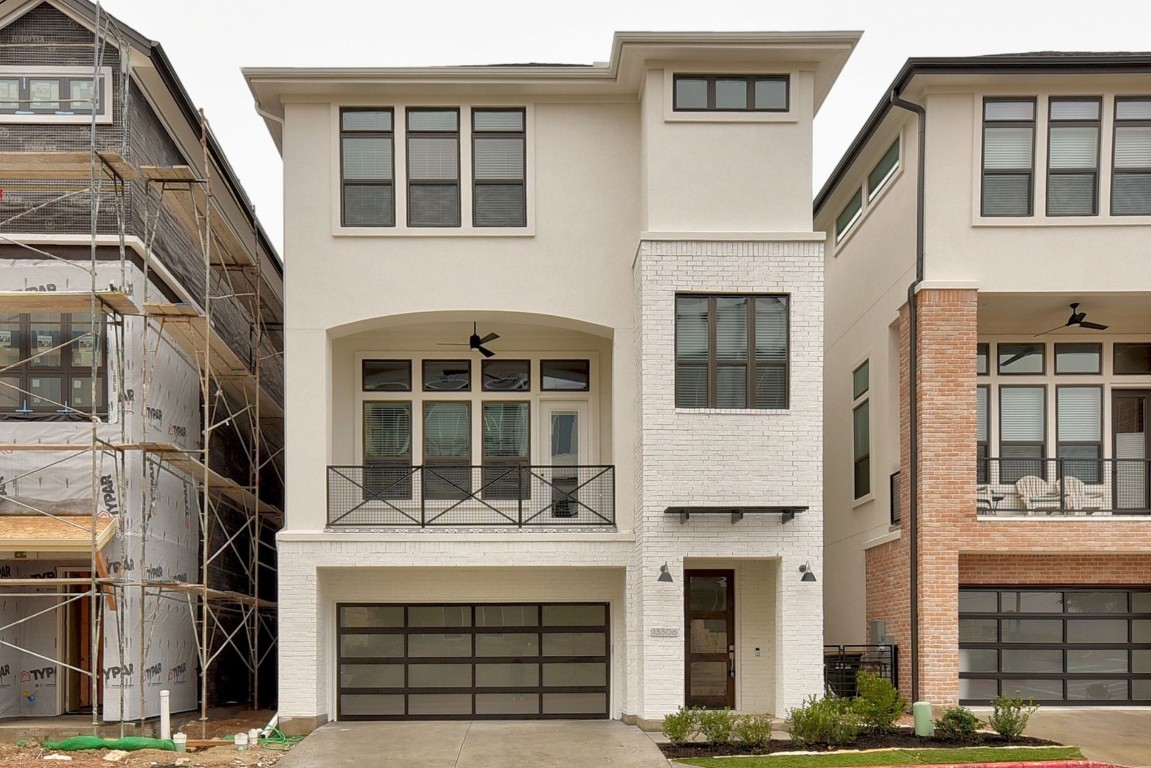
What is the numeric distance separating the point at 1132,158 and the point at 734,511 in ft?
26.1

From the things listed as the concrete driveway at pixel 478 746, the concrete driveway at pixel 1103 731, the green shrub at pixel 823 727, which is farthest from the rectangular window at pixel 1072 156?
the concrete driveway at pixel 478 746

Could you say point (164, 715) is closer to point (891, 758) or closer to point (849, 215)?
point (891, 758)

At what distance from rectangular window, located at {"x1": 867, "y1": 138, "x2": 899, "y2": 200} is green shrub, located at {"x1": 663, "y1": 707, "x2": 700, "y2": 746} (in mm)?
9223

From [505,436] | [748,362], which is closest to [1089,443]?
[748,362]

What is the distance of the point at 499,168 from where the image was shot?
57.5ft

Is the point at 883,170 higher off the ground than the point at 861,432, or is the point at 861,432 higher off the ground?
the point at 883,170

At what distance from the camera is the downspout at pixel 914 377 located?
16.8 meters

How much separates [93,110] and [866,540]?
13331 mm

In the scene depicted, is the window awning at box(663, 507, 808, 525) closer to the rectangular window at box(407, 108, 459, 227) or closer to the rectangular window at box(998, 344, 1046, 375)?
the rectangular window at box(998, 344, 1046, 375)

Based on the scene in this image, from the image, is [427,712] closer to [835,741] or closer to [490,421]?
[490,421]

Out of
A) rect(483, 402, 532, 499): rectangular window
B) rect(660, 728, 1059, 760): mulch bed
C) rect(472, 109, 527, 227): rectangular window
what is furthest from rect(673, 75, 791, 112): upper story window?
rect(660, 728, 1059, 760): mulch bed

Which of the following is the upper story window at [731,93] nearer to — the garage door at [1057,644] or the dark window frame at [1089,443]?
the dark window frame at [1089,443]

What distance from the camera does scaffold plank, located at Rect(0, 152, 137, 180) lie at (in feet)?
50.1

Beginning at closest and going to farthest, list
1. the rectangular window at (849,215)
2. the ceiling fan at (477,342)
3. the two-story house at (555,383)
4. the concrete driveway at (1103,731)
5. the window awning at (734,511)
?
the concrete driveway at (1103,731), the window awning at (734,511), the two-story house at (555,383), the ceiling fan at (477,342), the rectangular window at (849,215)
